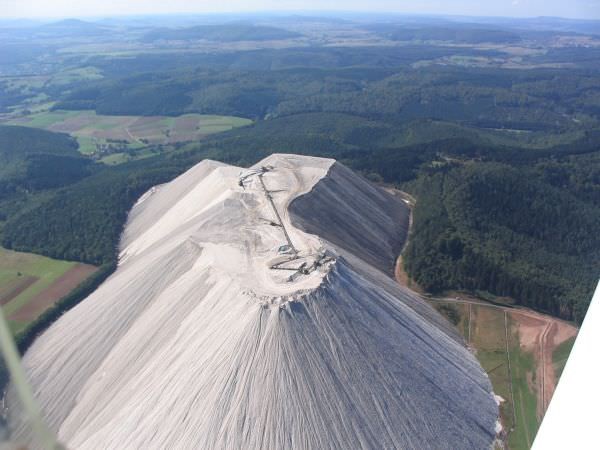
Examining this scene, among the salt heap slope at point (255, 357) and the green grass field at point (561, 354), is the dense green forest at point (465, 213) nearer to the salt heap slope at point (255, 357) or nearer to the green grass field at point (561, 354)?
the green grass field at point (561, 354)

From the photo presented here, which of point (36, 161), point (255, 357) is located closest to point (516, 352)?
point (255, 357)

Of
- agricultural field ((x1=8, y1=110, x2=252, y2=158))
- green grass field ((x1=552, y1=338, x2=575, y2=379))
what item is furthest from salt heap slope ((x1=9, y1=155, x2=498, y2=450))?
agricultural field ((x1=8, y1=110, x2=252, y2=158))

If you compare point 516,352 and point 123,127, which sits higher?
point 516,352

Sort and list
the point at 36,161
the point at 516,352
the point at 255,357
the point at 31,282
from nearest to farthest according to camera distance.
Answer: the point at 255,357 → the point at 516,352 → the point at 31,282 → the point at 36,161

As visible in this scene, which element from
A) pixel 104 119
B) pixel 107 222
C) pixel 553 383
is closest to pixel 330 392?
pixel 553 383

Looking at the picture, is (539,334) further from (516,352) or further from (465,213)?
(465,213)

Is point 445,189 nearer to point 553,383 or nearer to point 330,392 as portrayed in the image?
point 553,383

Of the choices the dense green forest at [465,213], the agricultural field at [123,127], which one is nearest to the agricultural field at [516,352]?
the dense green forest at [465,213]

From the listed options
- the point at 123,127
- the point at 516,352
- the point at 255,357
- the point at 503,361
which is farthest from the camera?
the point at 123,127
